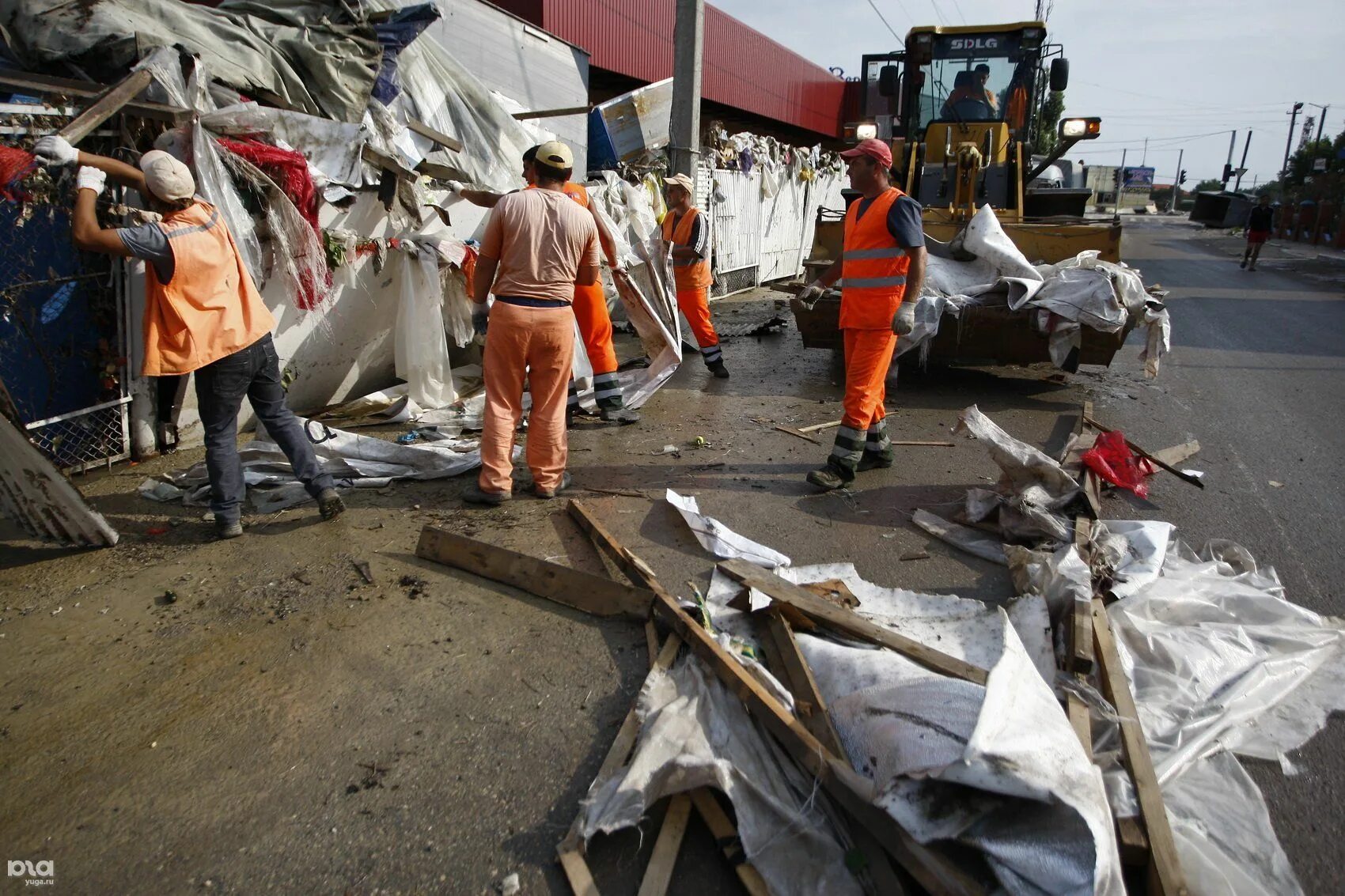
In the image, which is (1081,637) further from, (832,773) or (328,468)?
(328,468)

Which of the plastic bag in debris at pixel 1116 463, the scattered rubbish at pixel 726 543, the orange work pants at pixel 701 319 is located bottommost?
the scattered rubbish at pixel 726 543

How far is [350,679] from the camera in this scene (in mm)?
2752

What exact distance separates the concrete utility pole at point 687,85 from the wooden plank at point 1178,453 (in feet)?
18.2

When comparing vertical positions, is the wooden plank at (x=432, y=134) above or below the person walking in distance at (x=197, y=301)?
above

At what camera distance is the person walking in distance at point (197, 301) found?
3312 mm

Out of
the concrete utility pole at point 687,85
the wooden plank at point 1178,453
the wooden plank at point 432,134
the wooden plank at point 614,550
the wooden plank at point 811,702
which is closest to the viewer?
the wooden plank at point 811,702

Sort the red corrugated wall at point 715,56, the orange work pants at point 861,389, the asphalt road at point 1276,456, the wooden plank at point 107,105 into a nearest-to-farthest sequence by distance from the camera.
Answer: the asphalt road at point 1276,456 < the wooden plank at point 107,105 < the orange work pants at point 861,389 < the red corrugated wall at point 715,56

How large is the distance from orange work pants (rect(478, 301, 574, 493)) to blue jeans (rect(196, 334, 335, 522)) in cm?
86

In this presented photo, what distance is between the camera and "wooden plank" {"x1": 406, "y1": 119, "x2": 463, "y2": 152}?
21.0 ft

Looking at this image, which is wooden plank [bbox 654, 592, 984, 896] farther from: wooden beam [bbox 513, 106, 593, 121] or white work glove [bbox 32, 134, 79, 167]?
wooden beam [bbox 513, 106, 593, 121]

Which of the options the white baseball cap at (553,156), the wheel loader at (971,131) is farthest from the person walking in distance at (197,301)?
the wheel loader at (971,131)

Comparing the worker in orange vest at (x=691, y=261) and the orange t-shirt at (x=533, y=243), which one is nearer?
the orange t-shirt at (x=533, y=243)

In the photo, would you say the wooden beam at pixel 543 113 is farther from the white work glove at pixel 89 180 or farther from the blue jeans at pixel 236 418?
the white work glove at pixel 89 180

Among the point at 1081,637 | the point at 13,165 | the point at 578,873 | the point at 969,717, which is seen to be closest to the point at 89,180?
the point at 13,165
